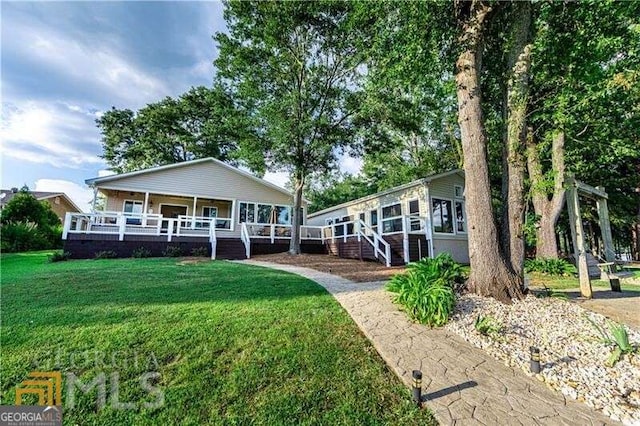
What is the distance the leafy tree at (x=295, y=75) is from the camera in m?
12.1

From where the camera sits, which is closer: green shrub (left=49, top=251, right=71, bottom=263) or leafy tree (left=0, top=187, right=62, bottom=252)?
green shrub (left=49, top=251, right=71, bottom=263)

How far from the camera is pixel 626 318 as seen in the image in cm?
475

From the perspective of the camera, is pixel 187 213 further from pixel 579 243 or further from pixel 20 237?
pixel 579 243

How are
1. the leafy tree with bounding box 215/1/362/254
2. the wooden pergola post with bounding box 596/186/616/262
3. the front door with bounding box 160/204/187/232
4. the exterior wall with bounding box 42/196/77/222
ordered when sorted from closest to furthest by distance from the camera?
1. the wooden pergola post with bounding box 596/186/616/262
2. the leafy tree with bounding box 215/1/362/254
3. the front door with bounding box 160/204/187/232
4. the exterior wall with bounding box 42/196/77/222

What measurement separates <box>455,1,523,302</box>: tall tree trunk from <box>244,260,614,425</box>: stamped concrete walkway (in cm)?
182

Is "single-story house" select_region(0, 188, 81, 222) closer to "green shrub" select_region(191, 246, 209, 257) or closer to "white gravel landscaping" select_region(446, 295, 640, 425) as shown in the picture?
"green shrub" select_region(191, 246, 209, 257)

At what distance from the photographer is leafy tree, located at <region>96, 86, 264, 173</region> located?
82.2ft

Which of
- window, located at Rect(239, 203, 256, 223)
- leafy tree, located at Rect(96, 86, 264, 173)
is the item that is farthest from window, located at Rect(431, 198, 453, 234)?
leafy tree, located at Rect(96, 86, 264, 173)

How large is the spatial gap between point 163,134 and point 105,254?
17.9m

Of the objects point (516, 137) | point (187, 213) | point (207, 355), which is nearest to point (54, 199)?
point (187, 213)

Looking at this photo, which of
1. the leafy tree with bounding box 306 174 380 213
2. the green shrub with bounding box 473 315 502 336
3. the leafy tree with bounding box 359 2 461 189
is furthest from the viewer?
the leafy tree with bounding box 306 174 380 213

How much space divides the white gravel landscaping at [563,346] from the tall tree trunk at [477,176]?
362 millimetres

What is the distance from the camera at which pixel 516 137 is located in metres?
5.74

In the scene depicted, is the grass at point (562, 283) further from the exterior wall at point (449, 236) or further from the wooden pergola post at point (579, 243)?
the exterior wall at point (449, 236)
